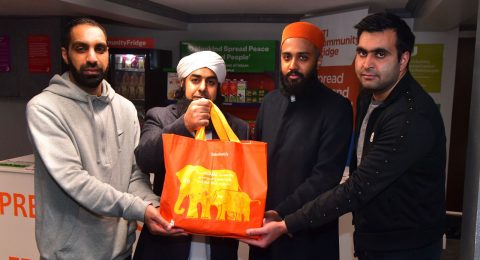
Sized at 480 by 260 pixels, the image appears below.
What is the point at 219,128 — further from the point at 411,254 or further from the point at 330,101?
the point at 411,254

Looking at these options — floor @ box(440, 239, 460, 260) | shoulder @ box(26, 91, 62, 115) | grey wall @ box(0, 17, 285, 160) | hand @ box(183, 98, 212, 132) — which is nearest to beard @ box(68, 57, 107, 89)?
shoulder @ box(26, 91, 62, 115)

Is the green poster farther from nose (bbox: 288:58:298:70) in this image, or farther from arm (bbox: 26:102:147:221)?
arm (bbox: 26:102:147:221)

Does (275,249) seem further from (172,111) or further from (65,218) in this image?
(65,218)

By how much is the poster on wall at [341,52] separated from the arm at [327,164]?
2940 mm

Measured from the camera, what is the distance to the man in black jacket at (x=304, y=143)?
1.70m

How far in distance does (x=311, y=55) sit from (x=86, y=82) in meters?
0.90

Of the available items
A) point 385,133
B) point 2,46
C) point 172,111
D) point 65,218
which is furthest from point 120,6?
point 385,133

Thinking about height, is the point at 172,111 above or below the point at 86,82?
below

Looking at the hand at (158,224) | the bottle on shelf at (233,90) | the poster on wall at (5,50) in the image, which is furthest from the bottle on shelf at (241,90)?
the hand at (158,224)

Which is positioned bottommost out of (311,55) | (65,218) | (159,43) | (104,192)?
(65,218)

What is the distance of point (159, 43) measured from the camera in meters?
6.57

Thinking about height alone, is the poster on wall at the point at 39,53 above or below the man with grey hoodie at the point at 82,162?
above

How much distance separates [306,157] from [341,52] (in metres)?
3.23

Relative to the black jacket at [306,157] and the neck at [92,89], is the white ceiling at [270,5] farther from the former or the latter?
the neck at [92,89]
